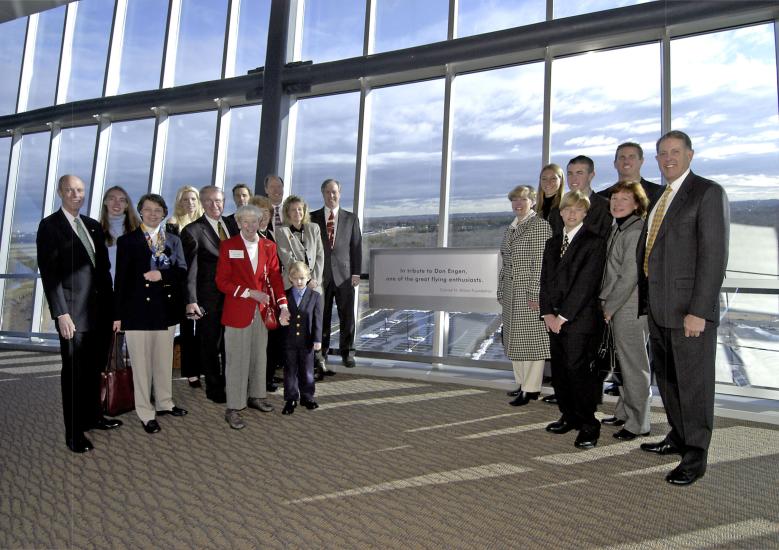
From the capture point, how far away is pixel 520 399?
3861 millimetres

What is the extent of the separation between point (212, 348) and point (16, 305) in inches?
86.4

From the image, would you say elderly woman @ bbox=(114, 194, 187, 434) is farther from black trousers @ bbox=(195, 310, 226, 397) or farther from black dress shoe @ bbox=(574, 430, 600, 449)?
black dress shoe @ bbox=(574, 430, 600, 449)

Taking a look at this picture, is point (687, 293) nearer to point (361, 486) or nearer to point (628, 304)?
point (628, 304)

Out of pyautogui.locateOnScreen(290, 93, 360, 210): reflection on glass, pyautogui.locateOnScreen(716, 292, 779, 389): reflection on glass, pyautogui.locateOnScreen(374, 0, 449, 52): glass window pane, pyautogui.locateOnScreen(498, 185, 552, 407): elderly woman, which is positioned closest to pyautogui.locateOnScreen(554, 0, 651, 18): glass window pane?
pyautogui.locateOnScreen(374, 0, 449, 52): glass window pane

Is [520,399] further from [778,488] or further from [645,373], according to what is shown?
[778,488]

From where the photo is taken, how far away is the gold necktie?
258 centimetres

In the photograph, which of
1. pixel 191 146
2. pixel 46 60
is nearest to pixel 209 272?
pixel 46 60

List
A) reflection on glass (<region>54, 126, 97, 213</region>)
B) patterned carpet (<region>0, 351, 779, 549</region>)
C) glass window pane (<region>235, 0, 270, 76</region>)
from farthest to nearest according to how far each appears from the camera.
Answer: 1. glass window pane (<region>235, 0, 270, 76</region>)
2. patterned carpet (<region>0, 351, 779, 549</region>)
3. reflection on glass (<region>54, 126, 97, 213</region>)

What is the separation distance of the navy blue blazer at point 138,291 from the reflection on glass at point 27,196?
1.37m

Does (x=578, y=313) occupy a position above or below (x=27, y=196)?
below

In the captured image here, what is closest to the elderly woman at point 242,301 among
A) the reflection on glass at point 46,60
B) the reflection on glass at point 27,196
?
the reflection on glass at point 27,196

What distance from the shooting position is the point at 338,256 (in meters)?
4.82

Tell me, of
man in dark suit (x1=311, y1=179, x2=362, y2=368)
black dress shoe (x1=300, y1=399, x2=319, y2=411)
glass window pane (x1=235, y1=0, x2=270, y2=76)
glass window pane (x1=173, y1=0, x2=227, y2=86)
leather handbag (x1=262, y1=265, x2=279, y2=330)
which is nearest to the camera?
leather handbag (x1=262, y1=265, x2=279, y2=330)

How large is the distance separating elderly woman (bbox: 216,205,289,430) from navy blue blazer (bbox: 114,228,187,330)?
14.1 inches
